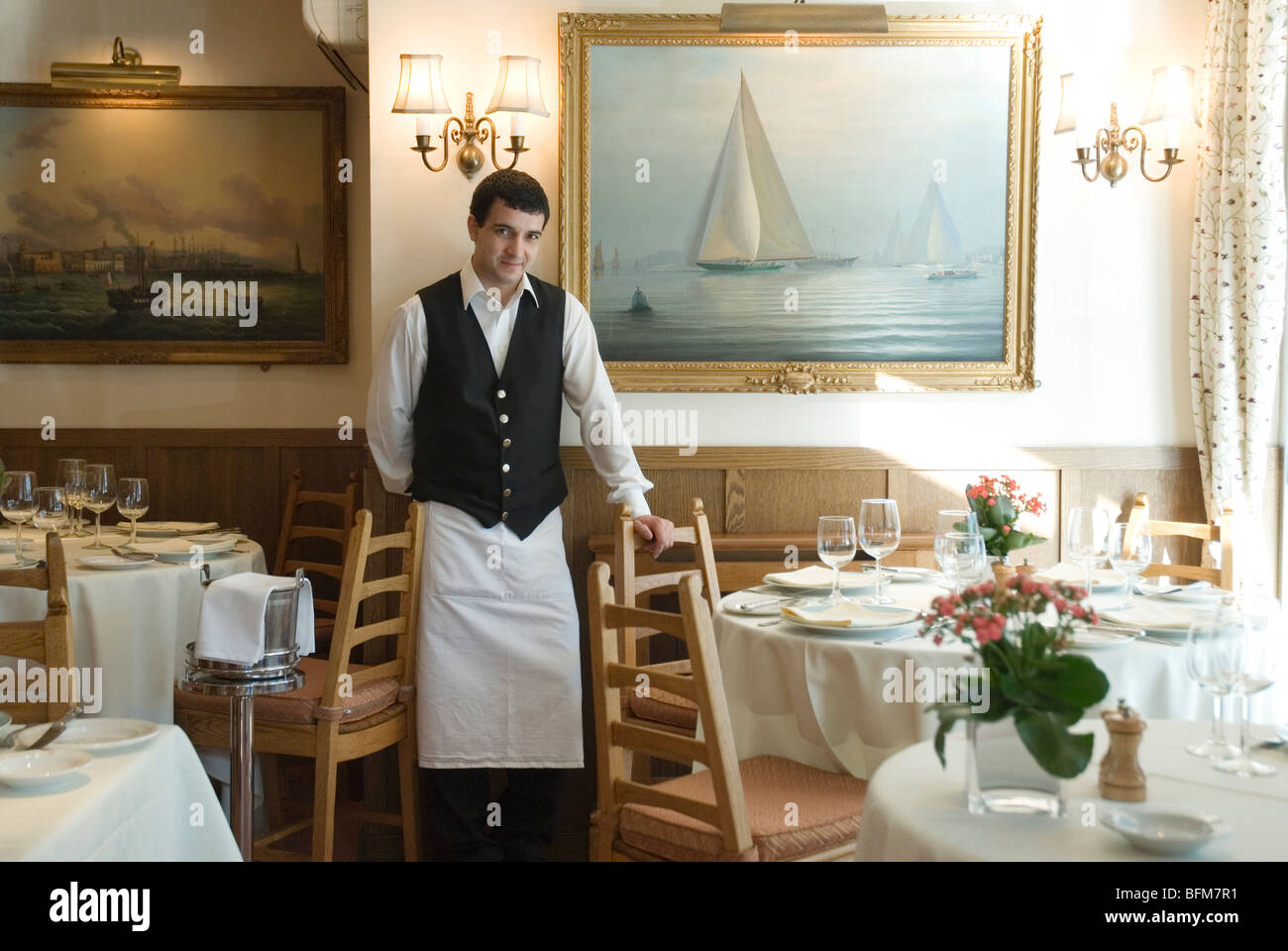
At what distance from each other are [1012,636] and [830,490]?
2474 mm

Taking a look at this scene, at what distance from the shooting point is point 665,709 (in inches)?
124

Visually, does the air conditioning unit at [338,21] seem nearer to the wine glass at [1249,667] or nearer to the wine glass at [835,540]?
the wine glass at [835,540]

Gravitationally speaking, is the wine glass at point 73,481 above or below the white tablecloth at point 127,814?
above

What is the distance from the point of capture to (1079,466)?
3.91 metres

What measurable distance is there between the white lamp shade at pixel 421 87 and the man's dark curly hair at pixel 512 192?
1.46ft

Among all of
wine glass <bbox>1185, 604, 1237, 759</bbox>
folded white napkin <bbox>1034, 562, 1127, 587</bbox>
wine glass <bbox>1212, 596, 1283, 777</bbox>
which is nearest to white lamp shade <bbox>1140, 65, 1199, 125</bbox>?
folded white napkin <bbox>1034, 562, 1127, 587</bbox>

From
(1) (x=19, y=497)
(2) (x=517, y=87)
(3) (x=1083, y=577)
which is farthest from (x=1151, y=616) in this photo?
(1) (x=19, y=497)

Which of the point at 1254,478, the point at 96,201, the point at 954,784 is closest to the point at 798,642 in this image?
→ the point at 954,784

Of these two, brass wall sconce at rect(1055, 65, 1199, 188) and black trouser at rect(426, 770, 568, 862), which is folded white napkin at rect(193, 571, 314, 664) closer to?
black trouser at rect(426, 770, 568, 862)

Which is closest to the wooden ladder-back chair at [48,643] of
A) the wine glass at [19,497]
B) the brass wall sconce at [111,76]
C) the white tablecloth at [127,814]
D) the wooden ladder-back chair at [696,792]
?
the white tablecloth at [127,814]

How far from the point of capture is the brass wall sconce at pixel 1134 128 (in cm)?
363

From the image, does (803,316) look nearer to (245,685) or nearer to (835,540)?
(835,540)

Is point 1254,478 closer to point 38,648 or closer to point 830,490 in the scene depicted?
point 830,490

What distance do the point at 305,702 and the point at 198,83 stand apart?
2661 mm
